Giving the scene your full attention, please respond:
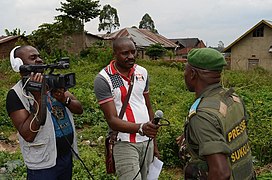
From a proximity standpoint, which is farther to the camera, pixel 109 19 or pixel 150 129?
pixel 109 19

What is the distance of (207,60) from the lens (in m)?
2.03

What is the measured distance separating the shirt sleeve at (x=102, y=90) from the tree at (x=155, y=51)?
30112 mm

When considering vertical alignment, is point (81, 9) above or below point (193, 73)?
above

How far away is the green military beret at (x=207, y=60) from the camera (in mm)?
2031

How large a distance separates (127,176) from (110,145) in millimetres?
285

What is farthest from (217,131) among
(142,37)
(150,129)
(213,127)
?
(142,37)

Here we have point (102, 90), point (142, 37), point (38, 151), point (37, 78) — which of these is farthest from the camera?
point (142, 37)

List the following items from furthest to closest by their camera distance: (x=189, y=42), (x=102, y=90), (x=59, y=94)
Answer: (x=189, y=42) < (x=102, y=90) < (x=59, y=94)

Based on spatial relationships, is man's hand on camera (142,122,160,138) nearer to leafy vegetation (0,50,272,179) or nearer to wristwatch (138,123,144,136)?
wristwatch (138,123,144,136)

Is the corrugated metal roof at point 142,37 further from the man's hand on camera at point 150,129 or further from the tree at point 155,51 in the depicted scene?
the man's hand on camera at point 150,129

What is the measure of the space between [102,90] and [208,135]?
126cm

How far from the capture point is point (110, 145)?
10.0 feet

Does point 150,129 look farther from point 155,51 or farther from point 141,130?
point 155,51

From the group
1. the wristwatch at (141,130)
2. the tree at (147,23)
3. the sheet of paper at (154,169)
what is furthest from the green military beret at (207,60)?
the tree at (147,23)
